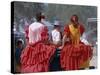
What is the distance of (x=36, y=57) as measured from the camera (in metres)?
1.49

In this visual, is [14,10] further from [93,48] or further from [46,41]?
[93,48]

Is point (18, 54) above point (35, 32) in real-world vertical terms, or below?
below

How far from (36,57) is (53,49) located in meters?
0.14

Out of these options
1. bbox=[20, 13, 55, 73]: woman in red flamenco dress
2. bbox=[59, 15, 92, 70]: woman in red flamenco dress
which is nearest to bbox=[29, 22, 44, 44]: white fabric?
bbox=[20, 13, 55, 73]: woman in red flamenco dress

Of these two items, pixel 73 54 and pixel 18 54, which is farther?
pixel 73 54

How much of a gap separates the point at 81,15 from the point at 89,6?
10cm

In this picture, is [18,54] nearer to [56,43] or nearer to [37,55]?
[37,55]

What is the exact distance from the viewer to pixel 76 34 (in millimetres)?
1593

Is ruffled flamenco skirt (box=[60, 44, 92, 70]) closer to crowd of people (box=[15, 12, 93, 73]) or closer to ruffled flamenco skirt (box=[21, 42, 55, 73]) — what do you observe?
crowd of people (box=[15, 12, 93, 73])

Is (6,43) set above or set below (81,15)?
below

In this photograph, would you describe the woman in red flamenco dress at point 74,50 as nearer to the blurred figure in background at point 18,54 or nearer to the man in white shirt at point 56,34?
the man in white shirt at point 56,34

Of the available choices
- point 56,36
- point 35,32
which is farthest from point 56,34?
point 35,32

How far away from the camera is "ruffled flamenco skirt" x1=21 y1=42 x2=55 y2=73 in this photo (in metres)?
1.46

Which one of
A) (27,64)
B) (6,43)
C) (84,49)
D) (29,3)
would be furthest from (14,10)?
(84,49)
